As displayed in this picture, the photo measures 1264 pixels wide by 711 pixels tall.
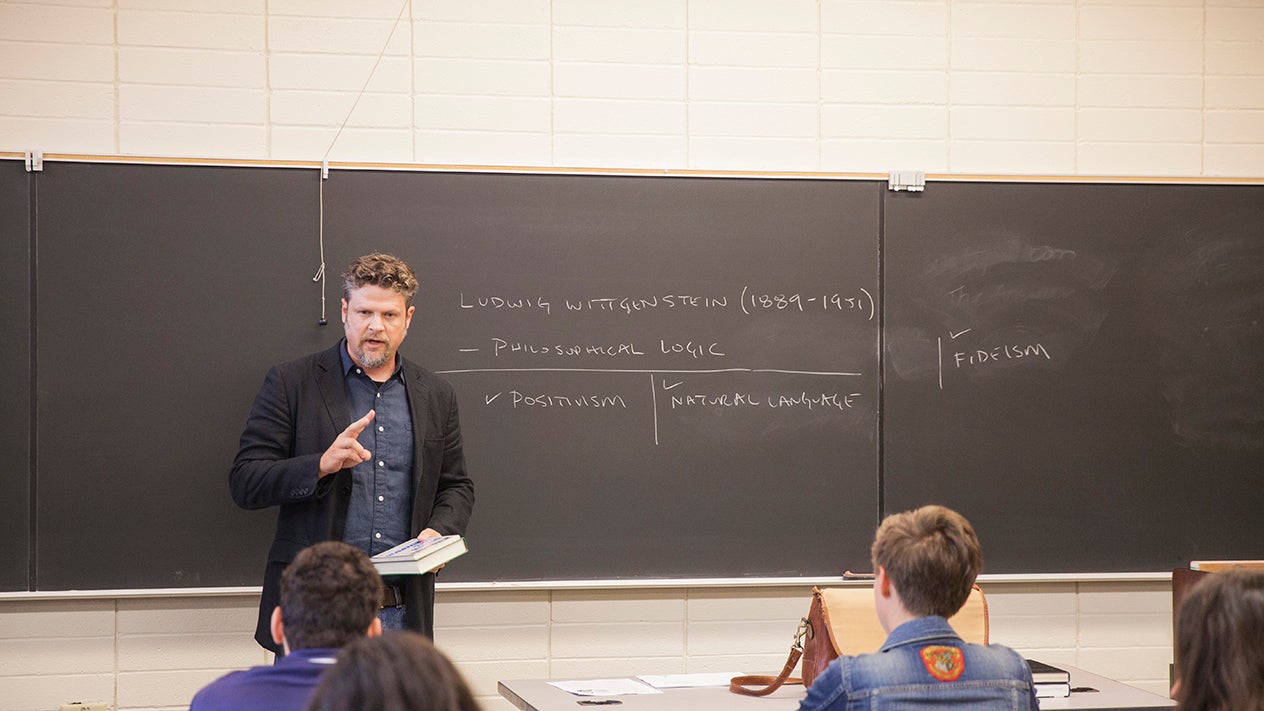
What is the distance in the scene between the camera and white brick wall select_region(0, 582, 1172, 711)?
12.0 ft

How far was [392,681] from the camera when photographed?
46.6 inches

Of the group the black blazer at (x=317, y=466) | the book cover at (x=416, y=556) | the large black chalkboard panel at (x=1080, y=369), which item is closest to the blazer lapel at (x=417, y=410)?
the black blazer at (x=317, y=466)

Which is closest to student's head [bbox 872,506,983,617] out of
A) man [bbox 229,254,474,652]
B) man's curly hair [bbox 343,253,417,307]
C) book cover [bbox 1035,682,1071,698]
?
book cover [bbox 1035,682,1071,698]

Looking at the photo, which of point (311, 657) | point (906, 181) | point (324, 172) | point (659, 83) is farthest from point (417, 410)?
point (906, 181)

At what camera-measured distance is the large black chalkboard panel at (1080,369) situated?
4.03 meters

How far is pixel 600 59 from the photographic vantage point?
12.9 ft

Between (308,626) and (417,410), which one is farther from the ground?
(417,410)

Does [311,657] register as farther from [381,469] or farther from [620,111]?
[620,111]

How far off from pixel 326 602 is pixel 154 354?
2.09m

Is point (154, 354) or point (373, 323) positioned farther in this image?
point (154, 354)

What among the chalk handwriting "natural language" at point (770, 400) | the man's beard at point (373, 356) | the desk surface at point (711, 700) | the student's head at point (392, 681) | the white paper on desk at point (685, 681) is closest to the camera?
the student's head at point (392, 681)

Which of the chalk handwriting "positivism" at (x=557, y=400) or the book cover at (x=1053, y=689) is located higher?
the chalk handwriting "positivism" at (x=557, y=400)

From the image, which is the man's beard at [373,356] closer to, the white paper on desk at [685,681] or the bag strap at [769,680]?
the white paper on desk at [685,681]

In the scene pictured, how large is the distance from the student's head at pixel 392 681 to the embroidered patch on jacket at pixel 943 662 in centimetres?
106
